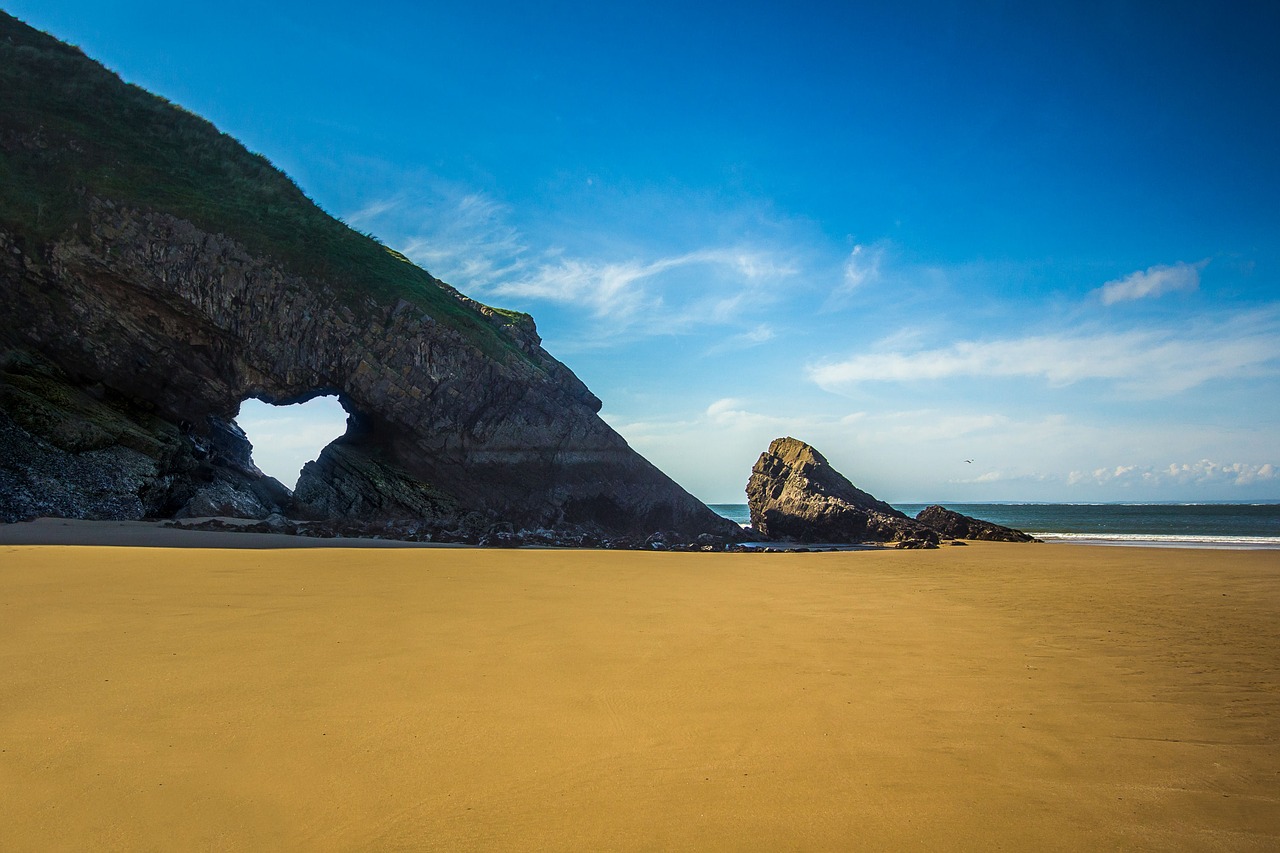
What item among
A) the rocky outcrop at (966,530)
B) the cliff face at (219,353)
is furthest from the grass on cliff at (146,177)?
the rocky outcrop at (966,530)

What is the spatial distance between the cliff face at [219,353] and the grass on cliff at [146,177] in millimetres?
59

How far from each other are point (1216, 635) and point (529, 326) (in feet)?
75.4

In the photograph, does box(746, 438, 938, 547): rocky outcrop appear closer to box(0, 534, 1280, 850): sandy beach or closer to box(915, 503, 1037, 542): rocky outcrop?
box(915, 503, 1037, 542): rocky outcrop

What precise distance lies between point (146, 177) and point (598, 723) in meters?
22.2

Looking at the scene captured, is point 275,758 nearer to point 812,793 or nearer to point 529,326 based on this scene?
point 812,793

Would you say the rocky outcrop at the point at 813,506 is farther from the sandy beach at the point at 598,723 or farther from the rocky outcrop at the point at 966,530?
the sandy beach at the point at 598,723

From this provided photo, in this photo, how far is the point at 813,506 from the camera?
76.2 feet

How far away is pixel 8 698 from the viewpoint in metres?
3.11

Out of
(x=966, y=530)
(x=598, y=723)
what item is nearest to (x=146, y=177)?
(x=598, y=723)

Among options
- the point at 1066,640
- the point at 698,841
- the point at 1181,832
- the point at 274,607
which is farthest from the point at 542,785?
the point at 1066,640

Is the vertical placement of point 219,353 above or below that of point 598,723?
above

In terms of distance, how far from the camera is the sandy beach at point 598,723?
7.61ft

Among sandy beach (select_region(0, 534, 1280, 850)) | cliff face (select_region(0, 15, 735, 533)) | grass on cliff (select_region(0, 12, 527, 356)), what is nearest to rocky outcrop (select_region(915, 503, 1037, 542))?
cliff face (select_region(0, 15, 735, 533))

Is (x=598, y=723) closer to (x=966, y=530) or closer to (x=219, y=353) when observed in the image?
(x=219, y=353)
